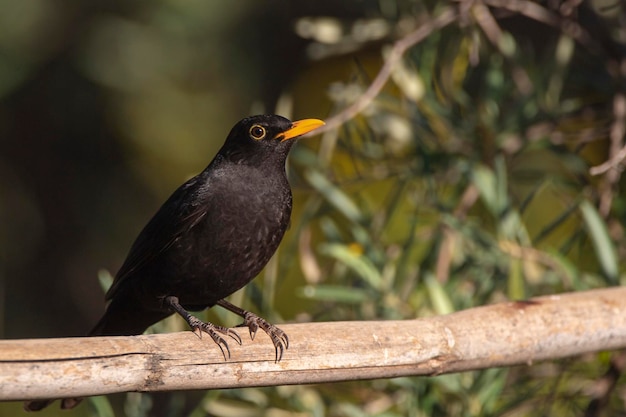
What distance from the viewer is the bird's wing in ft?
13.8

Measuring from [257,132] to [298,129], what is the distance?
0.56 ft

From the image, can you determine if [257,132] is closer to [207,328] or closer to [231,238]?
[231,238]

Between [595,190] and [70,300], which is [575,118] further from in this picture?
[70,300]

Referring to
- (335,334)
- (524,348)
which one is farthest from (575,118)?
(335,334)

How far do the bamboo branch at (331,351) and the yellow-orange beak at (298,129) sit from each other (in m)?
1.00

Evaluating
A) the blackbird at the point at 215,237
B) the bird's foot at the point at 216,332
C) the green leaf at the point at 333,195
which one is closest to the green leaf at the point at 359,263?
the green leaf at the point at 333,195

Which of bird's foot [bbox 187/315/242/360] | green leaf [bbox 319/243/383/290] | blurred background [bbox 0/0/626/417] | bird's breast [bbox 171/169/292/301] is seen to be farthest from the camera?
blurred background [bbox 0/0/626/417]

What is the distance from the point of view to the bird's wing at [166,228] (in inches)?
165

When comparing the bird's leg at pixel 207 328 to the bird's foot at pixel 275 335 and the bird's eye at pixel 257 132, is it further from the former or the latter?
the bird's eye at pixel 257 132

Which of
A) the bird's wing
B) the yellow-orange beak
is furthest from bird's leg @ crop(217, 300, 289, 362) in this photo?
the yellow-orange beak

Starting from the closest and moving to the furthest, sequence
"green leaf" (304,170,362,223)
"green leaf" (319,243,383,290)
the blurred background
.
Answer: "green leaf" (319,243,383,290) < the blurred background < "green leaf" (304,170,362,223)

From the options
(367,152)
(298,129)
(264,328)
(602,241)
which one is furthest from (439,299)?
(367,152)

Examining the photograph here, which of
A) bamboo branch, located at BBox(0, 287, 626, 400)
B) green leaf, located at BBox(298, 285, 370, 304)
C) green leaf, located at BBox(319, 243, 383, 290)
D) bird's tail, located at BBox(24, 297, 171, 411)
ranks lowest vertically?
bird's tail, located at BBox(24, 297, 171, 411)

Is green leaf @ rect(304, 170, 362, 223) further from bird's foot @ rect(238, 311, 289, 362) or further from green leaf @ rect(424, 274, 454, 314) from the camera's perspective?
bird's foot @ rect(238, 311, 289, 362)
